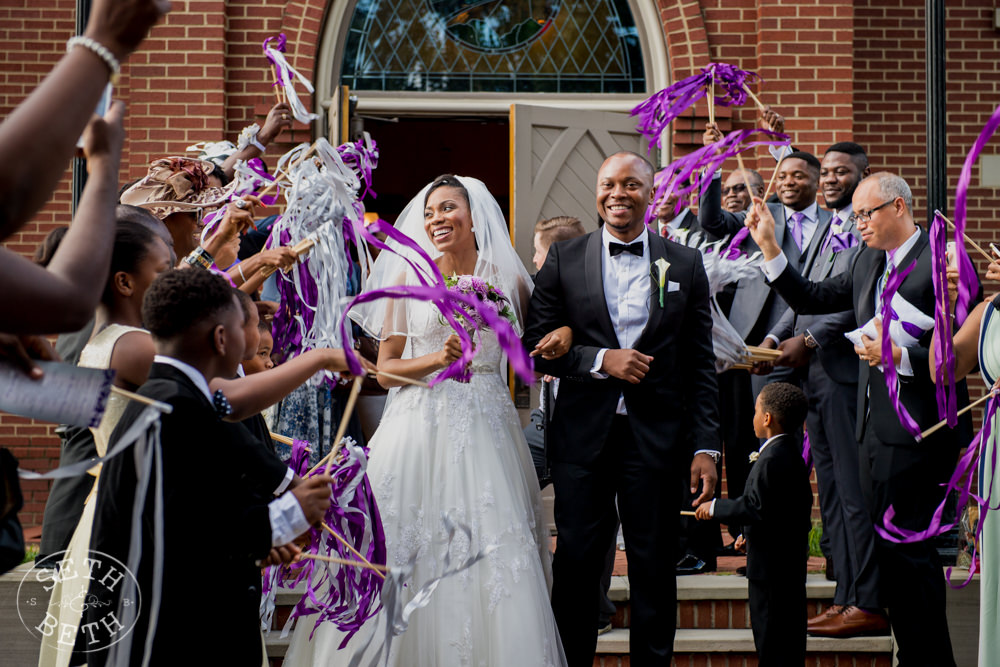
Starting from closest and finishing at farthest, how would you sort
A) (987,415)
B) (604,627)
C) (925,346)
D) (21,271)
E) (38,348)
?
1. (21,271)
2. (38,348)
3. (987,415)
4. (925,346)
5. (604,627)

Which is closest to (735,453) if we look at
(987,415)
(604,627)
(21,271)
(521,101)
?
(604,627)

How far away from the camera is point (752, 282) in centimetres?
633

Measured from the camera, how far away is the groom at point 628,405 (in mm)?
4281

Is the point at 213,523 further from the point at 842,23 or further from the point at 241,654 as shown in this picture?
the point at 842,23

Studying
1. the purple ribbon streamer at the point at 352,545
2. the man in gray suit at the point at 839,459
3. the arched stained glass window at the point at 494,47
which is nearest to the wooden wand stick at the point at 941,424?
the man in gray suit at the point at 839,459

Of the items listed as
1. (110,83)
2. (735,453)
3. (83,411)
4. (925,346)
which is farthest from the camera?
(735,453)

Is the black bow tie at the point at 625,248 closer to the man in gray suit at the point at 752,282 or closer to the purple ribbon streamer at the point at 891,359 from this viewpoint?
the purple ribbon streamer at the point at 891,359

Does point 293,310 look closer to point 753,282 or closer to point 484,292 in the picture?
point 484,292

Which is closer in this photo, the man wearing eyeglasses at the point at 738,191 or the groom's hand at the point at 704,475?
the groom's hand at the point at 704,475

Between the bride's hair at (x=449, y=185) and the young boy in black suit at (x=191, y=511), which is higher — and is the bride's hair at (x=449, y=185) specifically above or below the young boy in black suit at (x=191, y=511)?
above

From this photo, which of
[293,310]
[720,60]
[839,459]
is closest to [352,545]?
[293,310]

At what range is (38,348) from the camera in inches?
85.7

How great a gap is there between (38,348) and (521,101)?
255 inches

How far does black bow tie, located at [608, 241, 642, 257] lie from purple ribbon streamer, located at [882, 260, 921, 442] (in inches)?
40.2
